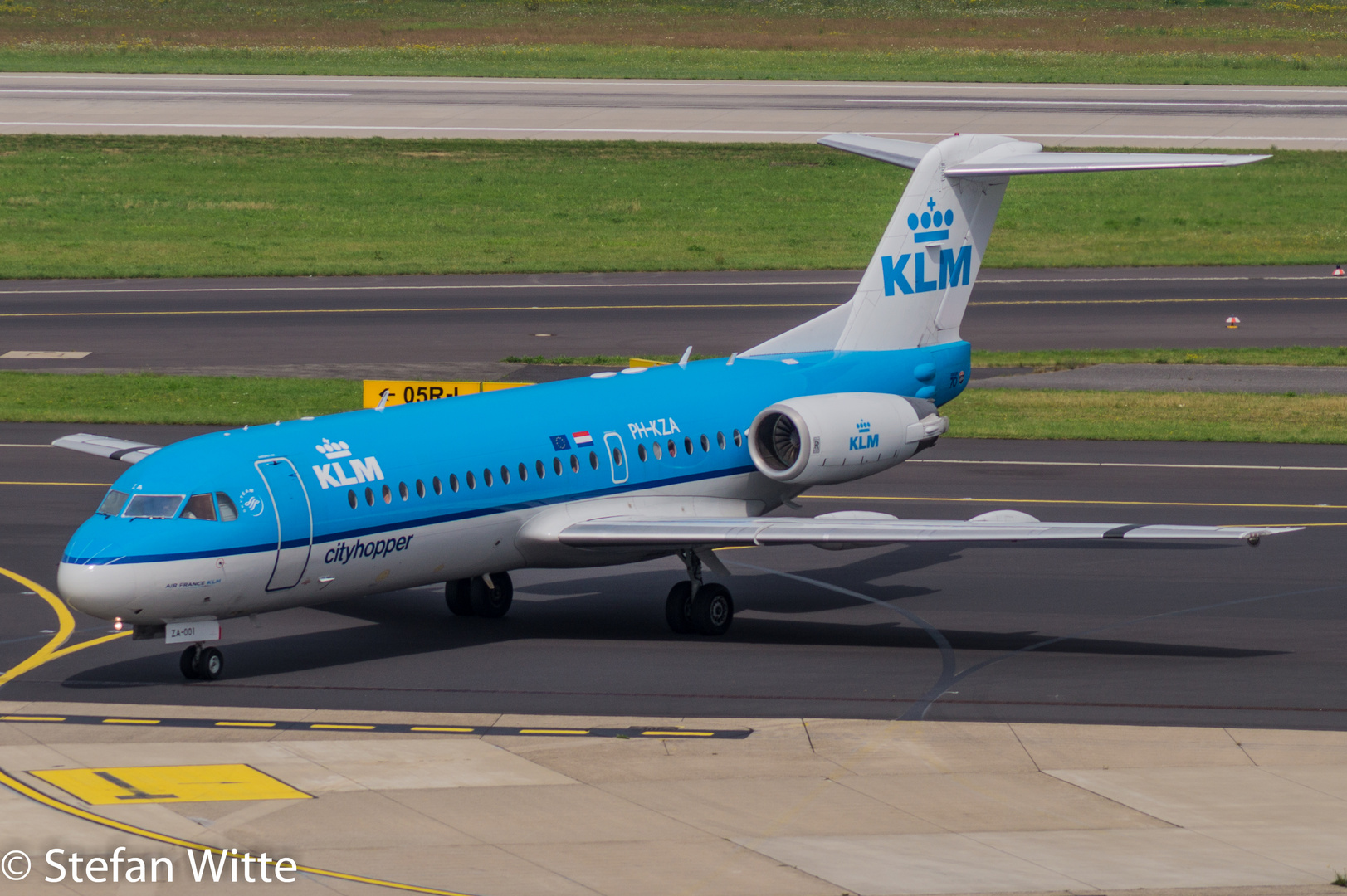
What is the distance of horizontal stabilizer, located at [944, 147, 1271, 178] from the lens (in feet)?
91.5

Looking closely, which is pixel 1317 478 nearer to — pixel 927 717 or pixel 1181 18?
pixel 927 717

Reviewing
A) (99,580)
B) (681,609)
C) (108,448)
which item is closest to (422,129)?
(108,448)

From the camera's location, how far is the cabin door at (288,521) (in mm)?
23938

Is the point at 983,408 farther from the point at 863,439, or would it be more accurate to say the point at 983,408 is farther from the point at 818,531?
the point at 818,531

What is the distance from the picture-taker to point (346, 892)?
16.6 m

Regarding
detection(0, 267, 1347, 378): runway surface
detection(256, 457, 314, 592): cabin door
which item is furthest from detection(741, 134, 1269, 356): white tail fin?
detection(0, 267, 1347, 378): runway surface

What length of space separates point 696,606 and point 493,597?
131 inches

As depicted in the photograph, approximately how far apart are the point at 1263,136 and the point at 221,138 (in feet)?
151

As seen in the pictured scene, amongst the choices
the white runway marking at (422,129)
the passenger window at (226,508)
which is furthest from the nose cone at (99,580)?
the white runway marking at (422,129)

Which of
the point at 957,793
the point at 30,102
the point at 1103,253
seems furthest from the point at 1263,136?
the point at 957,793

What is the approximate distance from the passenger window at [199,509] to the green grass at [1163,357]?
30.6m

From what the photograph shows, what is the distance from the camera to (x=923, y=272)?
3191cm

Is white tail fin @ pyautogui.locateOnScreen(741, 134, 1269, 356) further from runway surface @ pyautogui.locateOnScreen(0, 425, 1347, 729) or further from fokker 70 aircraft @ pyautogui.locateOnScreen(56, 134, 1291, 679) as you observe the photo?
runway surface @ pyautogui.locateOnScreen(0, 425, 1347, 729)

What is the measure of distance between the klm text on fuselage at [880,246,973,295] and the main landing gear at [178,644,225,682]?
1309 cm
